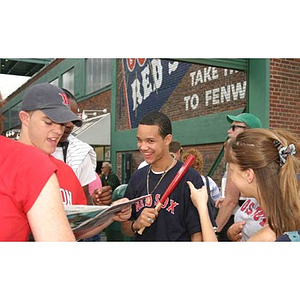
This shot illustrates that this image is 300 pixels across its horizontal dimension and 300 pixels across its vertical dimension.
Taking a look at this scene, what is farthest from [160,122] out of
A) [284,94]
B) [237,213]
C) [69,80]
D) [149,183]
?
[69,80]

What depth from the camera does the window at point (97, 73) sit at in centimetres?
1773

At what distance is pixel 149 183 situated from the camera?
276cm

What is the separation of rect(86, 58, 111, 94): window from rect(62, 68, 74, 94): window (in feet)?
7.97

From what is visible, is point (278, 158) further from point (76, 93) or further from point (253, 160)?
point (76, 93)

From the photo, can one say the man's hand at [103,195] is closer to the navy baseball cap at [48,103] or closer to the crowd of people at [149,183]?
the crowd of people at [149,183]

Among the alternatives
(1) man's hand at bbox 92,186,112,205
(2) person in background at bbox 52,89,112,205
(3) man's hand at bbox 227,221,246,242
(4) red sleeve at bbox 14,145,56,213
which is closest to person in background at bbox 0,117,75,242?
(4) red sleeve at bbox 14,145,56,213

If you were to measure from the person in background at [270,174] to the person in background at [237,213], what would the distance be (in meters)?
0.16

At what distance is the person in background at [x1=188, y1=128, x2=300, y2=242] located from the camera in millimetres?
1712

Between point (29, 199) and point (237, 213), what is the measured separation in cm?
194

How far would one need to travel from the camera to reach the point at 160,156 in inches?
110

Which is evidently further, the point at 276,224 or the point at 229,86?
the point at 229,86

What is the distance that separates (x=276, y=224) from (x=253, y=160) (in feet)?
1.01
